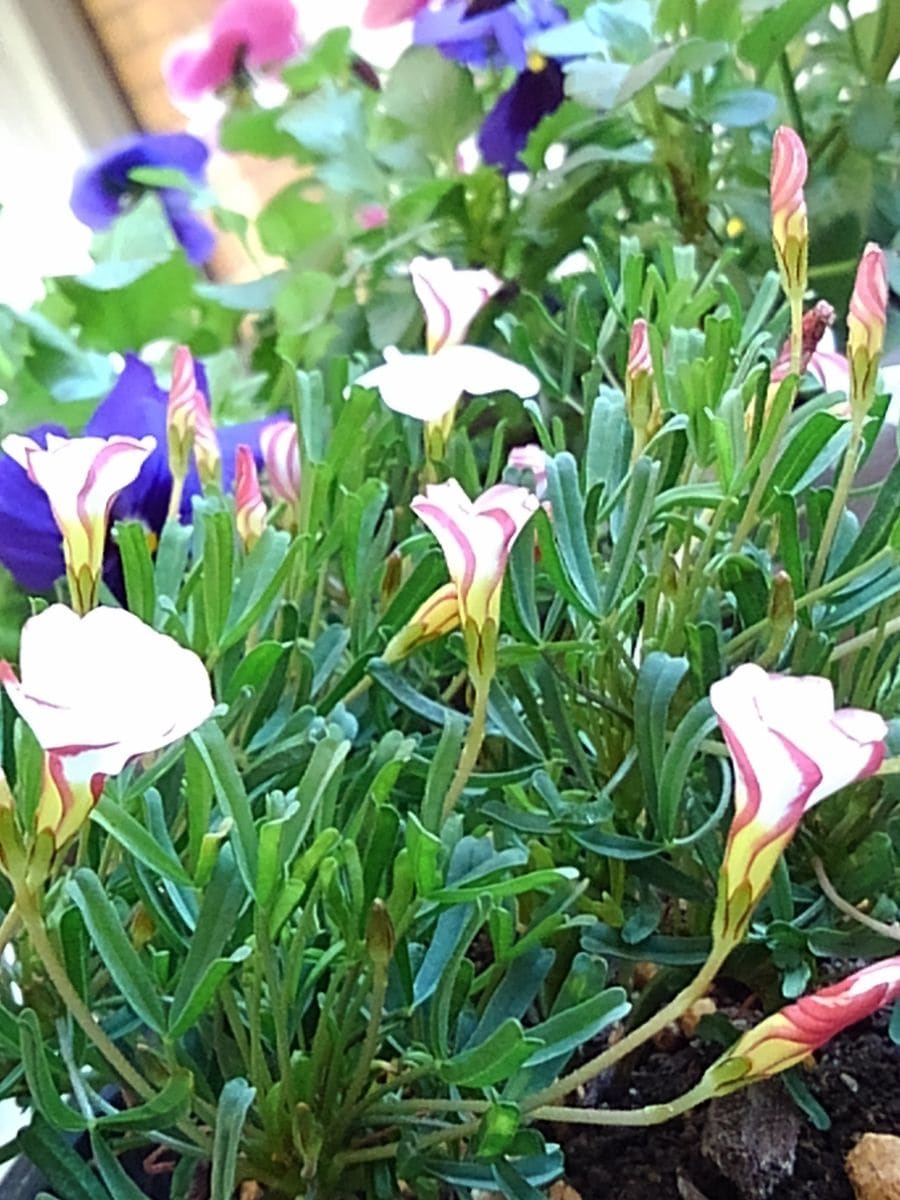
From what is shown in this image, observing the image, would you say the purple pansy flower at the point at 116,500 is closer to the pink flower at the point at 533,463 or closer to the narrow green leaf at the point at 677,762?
the pink flower at the point at 533,463

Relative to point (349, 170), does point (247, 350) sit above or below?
below

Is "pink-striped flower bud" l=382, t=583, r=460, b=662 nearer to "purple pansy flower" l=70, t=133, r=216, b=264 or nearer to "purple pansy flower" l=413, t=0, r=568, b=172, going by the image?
"purple pansy flower" l=413, t=0, r=568, b=172

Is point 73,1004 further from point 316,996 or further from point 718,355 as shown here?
point 718,355

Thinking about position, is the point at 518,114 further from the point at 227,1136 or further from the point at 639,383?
the point at 227,1136

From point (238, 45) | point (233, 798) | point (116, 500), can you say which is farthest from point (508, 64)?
point (233, 798)

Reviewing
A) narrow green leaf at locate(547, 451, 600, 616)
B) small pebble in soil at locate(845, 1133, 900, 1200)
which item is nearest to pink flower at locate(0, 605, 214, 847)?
narrow green leaf at locate(547, 451, 600, 616)

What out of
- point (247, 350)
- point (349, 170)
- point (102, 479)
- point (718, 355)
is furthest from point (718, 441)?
point (247, 350)
